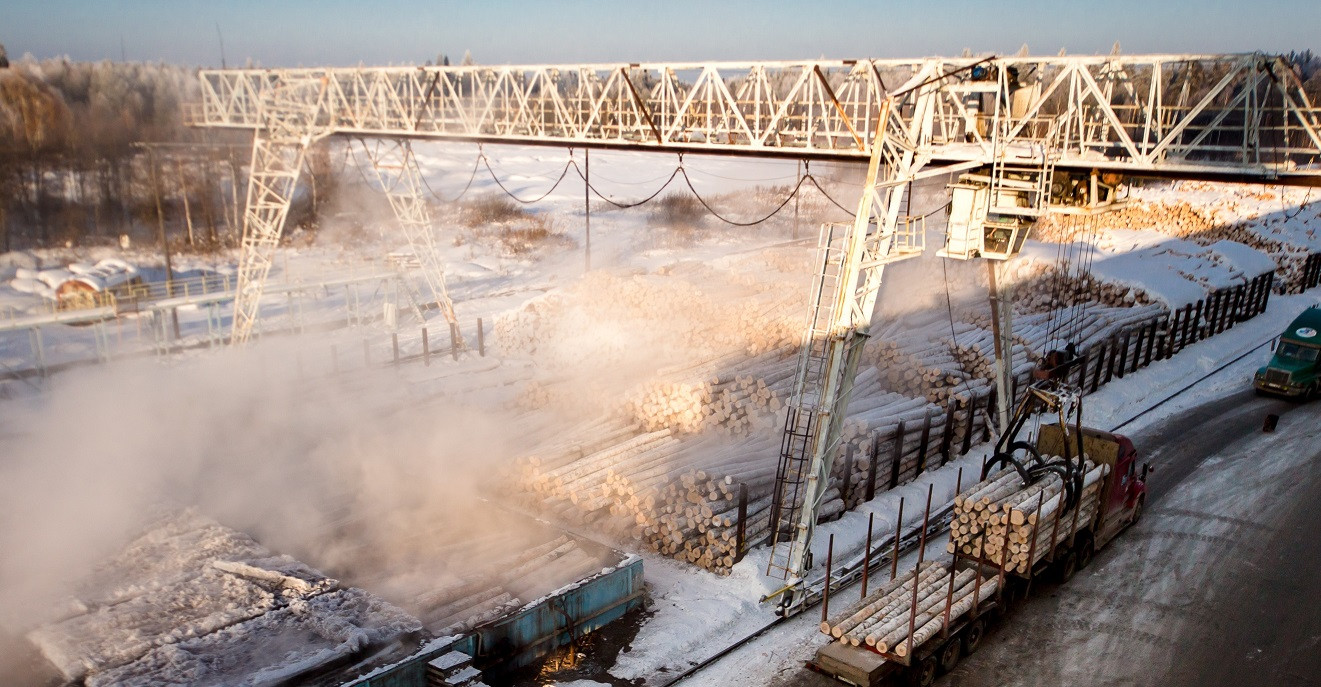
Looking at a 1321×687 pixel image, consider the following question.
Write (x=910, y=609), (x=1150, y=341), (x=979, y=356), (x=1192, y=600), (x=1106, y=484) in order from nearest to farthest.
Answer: (x=910, y=609) → (x=1192, y=600) → (x=1106, y=484) → (x=979, y=356) → (x=1150, y=341)

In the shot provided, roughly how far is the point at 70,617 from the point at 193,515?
10.0 ft

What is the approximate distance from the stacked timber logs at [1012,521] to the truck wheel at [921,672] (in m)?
1.88

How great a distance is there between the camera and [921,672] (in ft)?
35.4

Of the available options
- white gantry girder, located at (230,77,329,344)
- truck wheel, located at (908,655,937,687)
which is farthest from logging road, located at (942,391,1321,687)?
white gantry girder, located at (230,77,329,344)

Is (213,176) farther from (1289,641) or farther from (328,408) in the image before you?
(1289,641)

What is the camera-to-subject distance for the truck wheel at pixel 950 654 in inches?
438

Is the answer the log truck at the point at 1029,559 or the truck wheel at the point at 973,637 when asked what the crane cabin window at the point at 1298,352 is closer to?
the log truck at the point at 1029,559

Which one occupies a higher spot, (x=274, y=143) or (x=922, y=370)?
(x=274, y=143)

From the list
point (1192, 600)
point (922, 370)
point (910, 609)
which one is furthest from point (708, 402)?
point (1192, 600)

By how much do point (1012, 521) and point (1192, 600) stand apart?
3.72 metres

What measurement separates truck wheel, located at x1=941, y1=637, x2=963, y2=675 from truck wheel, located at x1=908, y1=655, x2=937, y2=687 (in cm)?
31

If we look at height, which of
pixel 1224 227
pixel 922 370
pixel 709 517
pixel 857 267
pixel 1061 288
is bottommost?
pixel 709 517

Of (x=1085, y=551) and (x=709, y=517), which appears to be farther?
(x=1085, y=551)

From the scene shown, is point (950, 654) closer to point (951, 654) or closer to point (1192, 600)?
point (951, 654)
